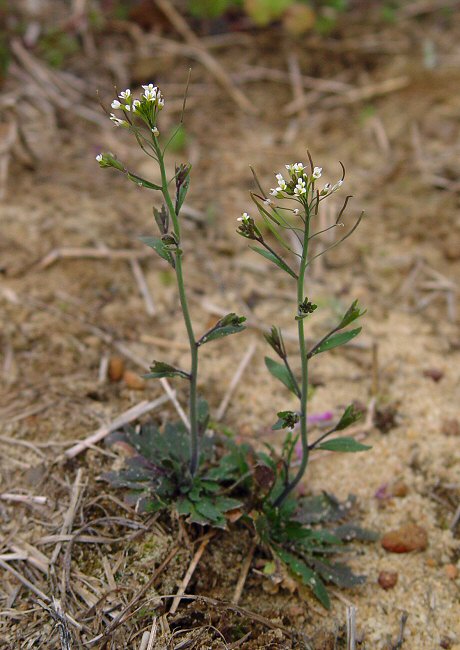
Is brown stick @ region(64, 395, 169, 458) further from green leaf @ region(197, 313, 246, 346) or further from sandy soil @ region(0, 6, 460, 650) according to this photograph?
green leaf @ region(197, 313, 246, 346)

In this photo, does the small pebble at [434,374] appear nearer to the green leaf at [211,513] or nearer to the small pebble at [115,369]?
the green leaf at [211,513]

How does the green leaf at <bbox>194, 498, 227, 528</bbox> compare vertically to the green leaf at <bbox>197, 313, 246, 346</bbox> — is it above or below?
below

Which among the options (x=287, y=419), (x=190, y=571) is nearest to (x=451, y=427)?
(x=287, y=419)

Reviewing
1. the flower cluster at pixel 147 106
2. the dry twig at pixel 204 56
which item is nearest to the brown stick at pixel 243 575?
the flower cluster at pixel 147 106

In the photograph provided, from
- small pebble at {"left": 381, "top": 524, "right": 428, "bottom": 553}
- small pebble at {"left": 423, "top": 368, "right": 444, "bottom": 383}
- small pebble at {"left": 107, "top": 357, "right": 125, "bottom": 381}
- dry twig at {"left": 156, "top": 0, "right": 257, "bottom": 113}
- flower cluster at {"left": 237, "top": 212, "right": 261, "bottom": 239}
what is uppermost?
dry twig at {"left": 156, "top": 0, "right": 257, "bottom": 113}

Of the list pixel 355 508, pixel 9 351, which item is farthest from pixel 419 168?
pixel 9 351

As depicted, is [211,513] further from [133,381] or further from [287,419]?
[133,381]

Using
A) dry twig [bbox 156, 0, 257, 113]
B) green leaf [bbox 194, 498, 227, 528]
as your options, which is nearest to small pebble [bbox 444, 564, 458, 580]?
green leaf [bbox 194, 498, 227, 528]
